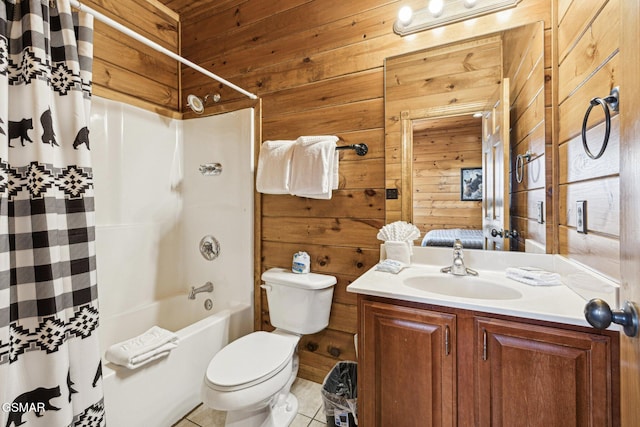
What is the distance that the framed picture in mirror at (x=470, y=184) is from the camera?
1.45m

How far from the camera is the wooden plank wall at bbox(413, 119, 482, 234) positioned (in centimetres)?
145

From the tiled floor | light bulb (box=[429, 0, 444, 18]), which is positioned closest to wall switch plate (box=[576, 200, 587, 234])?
light bulb (box=[429, 0, 444, 18])

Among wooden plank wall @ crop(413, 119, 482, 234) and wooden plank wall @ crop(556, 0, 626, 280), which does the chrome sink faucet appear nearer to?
wooden plank wall @ crop(413, 119, 482, 234)

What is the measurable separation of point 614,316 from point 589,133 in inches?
27.1

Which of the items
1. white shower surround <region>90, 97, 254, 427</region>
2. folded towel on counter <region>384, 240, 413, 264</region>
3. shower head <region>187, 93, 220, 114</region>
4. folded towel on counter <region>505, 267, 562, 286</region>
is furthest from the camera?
shower head <region>187, 93, 220, 114</region>

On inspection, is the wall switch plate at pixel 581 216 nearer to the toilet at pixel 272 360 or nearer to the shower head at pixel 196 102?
the toilet at pixel 272 360

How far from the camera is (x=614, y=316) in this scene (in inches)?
21.5

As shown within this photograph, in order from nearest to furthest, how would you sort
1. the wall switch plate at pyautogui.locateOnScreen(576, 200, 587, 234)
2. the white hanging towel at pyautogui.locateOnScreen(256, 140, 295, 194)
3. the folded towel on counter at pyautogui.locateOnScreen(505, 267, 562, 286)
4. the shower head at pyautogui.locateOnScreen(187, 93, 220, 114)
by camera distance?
the wall switch plate at pyautogui.locateOnScreen(576, 200, 587, 234) → the folded towel on counter at pyautogui.locateOnScreen(505, 267, 562, 286) → the white hanging towel at pyautogui.locateOnScreen(256, 140, 295, 194) → the shower head at pyautogui.locateOnScreen(187, 93, 220, 114)

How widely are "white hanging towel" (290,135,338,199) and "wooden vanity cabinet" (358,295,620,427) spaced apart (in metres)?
0.69

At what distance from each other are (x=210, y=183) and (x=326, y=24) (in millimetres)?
1332

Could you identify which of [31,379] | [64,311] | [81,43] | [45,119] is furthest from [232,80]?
[31,379]

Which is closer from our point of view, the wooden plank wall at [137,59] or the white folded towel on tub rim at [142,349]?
the white folded towel on tub rim at [142,349]

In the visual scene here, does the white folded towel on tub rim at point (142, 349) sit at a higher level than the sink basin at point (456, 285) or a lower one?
lower

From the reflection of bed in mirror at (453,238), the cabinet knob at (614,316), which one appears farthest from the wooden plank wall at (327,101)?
the cabinet knob at (614,316)
